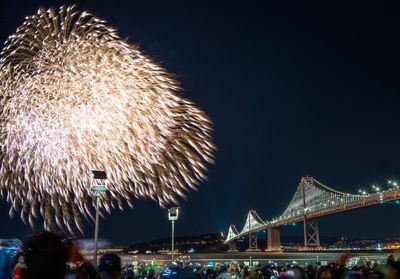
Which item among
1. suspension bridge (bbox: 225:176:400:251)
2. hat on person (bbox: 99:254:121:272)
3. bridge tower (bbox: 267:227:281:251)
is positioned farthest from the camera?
bridge tower (bbox: 267:227:281:251)

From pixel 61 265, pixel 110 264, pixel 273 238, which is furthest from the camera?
pixel 273 238

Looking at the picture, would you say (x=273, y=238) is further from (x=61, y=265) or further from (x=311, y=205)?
(x=61, y=265)

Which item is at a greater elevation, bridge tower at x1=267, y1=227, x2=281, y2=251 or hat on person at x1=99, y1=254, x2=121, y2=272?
hat on person at x1=99, y1=254, x2=121, y2=272

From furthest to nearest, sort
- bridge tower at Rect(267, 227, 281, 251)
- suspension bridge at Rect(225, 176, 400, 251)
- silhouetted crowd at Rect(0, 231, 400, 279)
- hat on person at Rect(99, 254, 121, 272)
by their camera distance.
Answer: bridge tower at Rect(267, 227, 281, 251) → suspension bridge at Rect(225, 176, 400, 251) → hat on person at Rect(99, 254, 121, 272) → silhouetted crowd at Rect(0, 231, 400, 279)

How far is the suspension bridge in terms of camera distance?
8094 cm

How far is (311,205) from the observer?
4705 inches

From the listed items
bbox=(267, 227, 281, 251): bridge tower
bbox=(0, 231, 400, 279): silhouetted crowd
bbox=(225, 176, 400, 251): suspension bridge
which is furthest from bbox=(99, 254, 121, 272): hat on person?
bbox=(267, 227, 281, 251): bridge tower

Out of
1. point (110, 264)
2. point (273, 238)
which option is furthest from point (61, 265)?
point (273, 238)

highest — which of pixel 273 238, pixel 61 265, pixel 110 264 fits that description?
pixel 61 265

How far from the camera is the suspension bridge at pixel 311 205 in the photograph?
80.9 metres

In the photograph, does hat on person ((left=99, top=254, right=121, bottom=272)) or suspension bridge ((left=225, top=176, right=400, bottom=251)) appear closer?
hat on person ((left=99, top=254, right=121, bottom=272))

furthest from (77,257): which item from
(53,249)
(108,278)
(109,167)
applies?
(109,167)

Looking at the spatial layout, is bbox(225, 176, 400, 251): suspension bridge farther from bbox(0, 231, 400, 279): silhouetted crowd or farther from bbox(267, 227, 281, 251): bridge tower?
bbox(0, 231, 400, 279): silhouetted crowd

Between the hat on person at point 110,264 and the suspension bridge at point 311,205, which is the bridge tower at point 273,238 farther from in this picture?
the hat on person at point 110,264
